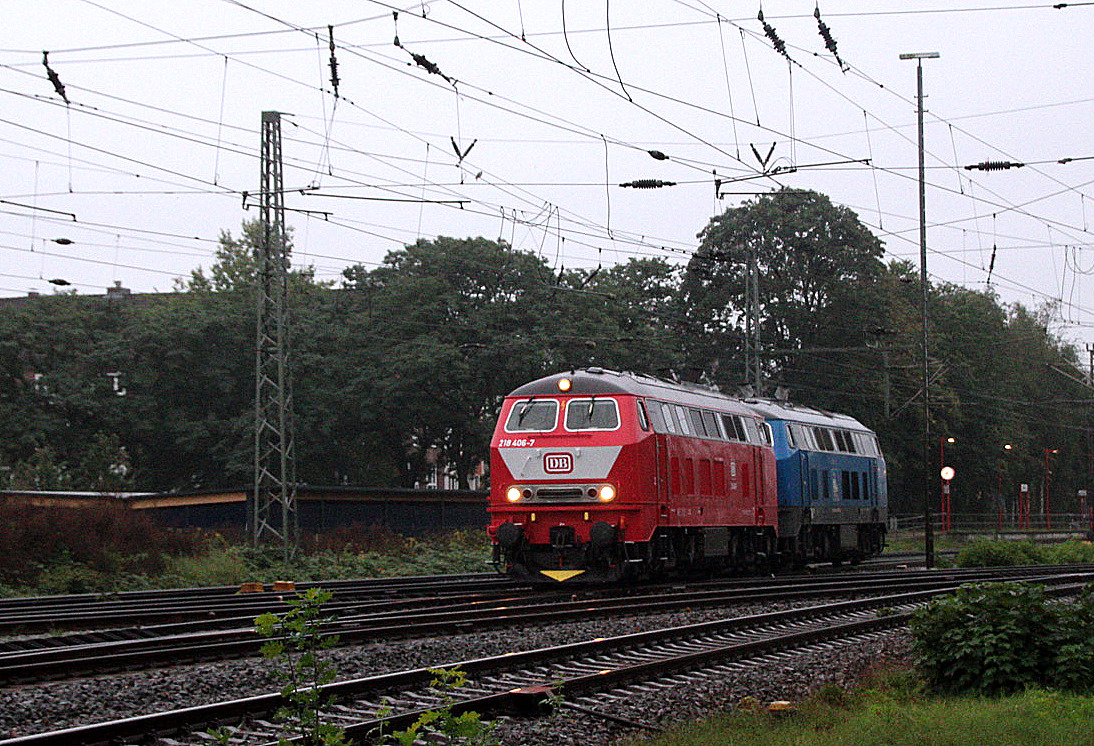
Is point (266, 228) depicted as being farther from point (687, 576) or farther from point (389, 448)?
point (389, 448)

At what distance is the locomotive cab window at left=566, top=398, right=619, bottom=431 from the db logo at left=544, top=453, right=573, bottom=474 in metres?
0.54

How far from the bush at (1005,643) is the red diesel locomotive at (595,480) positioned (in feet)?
32.9

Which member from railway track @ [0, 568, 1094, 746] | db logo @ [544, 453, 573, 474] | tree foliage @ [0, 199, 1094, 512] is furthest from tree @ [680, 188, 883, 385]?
railway track @ [0, 568, 1094, 746]

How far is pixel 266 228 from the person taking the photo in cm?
3161

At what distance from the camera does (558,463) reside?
2247cm

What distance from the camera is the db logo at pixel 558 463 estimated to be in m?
22.4

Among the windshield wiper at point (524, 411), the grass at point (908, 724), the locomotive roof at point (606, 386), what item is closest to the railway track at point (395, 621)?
the windshield wiper at point (524, 411)

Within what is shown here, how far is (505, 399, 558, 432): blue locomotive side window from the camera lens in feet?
75.3

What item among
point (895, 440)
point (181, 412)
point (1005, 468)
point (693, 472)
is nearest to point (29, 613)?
point (693, 472)

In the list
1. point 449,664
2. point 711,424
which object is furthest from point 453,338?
point 449,664

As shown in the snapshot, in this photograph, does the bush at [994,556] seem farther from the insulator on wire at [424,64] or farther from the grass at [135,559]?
the insulator on wire at [424,64]

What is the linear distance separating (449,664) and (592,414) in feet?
37.0

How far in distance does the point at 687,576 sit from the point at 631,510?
6256 mm

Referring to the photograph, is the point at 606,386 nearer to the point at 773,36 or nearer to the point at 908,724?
the point at 773,36
